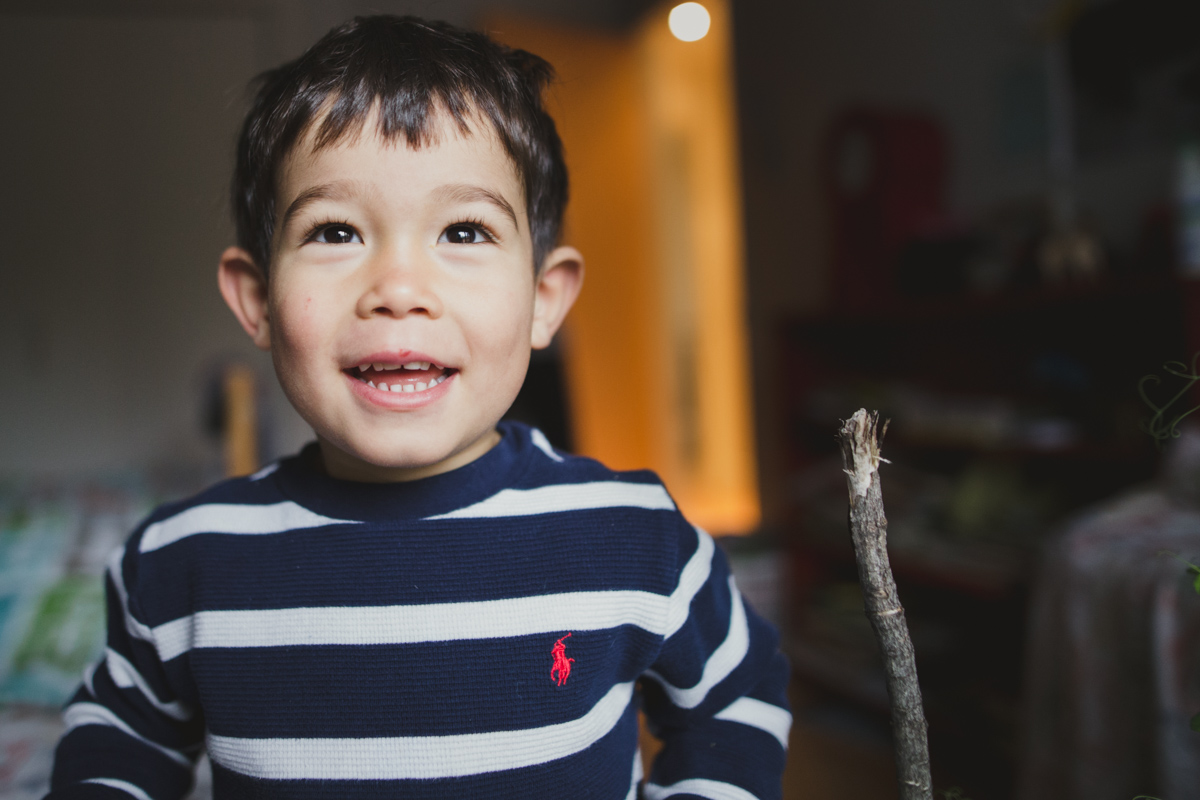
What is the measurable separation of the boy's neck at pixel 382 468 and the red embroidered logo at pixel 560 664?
15 cm

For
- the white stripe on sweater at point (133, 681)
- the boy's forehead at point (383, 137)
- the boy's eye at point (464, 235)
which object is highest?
the boy's forehead at point (383, 137)

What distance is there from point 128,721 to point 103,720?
17 mm

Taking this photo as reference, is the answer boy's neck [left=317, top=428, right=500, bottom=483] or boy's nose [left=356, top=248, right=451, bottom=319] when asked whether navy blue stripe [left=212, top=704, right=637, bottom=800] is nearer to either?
boy's neck [left=317, top=428, right=500, bottom=483]

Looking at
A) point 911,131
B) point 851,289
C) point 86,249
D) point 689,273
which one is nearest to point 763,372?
point 851,289

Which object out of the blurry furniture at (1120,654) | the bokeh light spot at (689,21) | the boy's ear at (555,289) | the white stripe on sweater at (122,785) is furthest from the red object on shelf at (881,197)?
the white stripe on sweater at (122,785)

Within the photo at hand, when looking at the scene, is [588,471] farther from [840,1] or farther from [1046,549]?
[840,1]

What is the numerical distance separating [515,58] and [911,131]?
1.82m

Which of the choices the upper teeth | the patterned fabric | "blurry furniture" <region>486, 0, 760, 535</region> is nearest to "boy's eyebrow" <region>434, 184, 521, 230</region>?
Answer: the upper teeth

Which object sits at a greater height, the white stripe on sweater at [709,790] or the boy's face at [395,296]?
the boy's face at [395,296]

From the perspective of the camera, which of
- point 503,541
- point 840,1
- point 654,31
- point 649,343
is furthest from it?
point 649,343

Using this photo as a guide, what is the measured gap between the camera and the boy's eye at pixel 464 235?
1.81ft

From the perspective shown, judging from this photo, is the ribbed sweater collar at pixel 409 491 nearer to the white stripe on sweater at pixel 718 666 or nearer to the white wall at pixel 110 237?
the white stripe on sweater at pixel 718 666

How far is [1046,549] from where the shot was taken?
1343 millimetres

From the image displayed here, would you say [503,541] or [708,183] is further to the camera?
[708,183]
